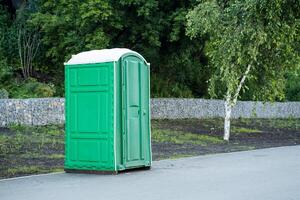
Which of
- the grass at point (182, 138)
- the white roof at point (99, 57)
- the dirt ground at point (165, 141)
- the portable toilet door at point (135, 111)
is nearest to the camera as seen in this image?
the white roof at point (99, 57)

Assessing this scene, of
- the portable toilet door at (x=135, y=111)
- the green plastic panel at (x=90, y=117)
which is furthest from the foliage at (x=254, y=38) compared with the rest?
the green plastic panel at (x=90, y=117)

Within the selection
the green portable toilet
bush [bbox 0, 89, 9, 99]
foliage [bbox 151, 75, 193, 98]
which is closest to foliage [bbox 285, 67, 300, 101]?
foliage [bbox 151, 75, 193, 98]

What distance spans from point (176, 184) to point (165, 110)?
22440mm

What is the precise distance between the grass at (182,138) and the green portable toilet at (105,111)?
35.1 ft

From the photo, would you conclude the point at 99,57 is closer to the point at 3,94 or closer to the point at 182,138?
the point at 182,138

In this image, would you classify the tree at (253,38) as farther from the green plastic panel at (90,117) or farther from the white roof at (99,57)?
the green plastic panel at (90,117)

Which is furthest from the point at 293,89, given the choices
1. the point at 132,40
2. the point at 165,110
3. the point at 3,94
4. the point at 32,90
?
the point at 3,94

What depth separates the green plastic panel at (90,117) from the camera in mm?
12961

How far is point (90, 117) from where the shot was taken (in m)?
13.2

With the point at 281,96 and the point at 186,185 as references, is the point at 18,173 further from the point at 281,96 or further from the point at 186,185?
the point at 281,96

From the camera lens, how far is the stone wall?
2586cm

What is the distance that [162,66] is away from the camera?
3522 cm

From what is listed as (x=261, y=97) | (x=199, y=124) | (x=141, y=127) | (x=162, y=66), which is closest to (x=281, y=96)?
(x=261, y=97)

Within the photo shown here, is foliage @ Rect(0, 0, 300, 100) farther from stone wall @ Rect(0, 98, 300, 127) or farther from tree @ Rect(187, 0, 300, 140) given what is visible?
stone wall @ Rect(0, 98, 300, 127)
